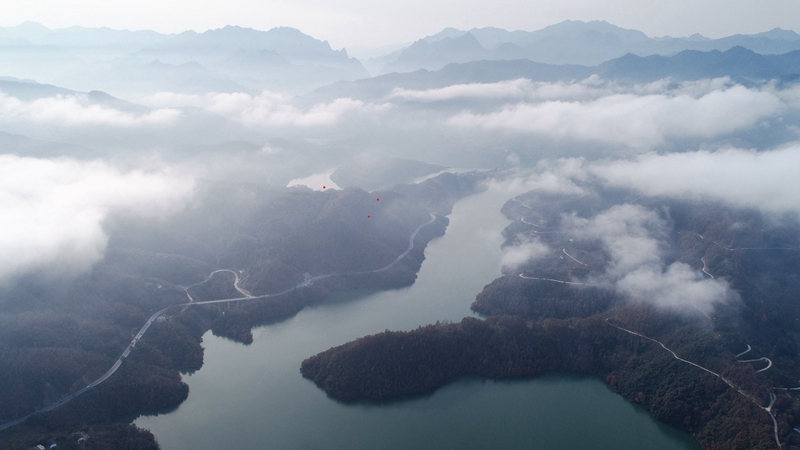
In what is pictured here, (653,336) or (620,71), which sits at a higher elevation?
(620,71)

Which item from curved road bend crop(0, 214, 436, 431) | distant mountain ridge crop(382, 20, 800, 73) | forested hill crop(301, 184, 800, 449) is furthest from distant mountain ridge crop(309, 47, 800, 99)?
curved road bend crop(0, 214, 436, 431)

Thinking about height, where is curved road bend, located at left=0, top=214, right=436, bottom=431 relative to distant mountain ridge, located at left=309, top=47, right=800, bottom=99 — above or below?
below

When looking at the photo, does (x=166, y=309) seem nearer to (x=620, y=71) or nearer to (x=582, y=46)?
(x=620, y=71)

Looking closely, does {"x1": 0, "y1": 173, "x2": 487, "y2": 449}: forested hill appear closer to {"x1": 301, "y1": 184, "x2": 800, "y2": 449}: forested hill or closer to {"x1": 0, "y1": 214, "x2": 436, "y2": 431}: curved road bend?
{"x1": 0, "y1": 214, "x2": 436, "y2": 431}: curved road bend

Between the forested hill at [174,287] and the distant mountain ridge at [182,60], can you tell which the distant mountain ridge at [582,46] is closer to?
the distant mountain ridge at [182,60]

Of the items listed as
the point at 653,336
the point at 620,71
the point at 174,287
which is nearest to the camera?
the point at 653,336

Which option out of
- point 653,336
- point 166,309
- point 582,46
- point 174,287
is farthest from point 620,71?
point 166,309
